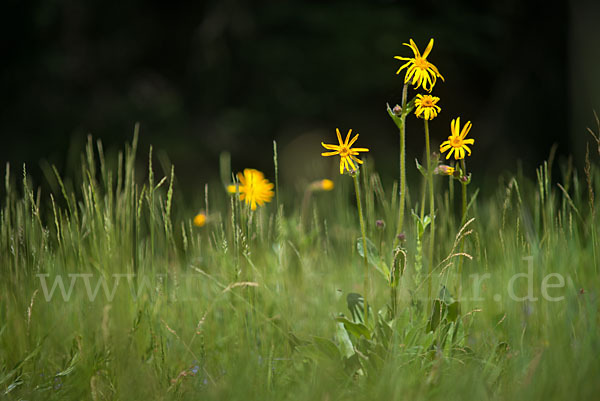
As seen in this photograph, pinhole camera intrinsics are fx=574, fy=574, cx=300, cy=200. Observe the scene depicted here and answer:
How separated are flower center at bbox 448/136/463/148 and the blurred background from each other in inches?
139

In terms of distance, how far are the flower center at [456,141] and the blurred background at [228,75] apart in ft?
11.6

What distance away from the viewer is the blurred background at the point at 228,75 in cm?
550

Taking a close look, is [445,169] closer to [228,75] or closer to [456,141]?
[456,141]

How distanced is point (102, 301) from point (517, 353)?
119 cm

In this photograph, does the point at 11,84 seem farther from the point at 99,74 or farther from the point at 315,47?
the point at 315,47

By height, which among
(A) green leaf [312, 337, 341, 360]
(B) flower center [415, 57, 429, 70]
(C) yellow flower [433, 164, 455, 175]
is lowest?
(A) green leaf [312, 337, 341, 360]

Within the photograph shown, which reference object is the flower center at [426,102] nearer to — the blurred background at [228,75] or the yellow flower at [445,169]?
the yellow flower at [445,169]

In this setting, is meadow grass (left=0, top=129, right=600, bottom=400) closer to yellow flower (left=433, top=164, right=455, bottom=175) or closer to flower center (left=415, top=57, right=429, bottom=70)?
yellow flower (left=433, top=164, right=455, bottom=175)

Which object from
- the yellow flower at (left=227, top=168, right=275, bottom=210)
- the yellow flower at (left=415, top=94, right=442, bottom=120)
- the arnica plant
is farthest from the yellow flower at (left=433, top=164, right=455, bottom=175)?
the yellow flower at (left=227, top=168, right=275, bottom=210)

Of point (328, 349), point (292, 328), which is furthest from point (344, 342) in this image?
point (292, 328)

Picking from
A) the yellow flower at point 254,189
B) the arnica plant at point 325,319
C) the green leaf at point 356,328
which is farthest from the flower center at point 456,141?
the yellow flower at point 254,189

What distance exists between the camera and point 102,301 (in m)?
1.74

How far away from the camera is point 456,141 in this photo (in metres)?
1.48

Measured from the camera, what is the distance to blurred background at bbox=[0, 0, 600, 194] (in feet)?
18.0
